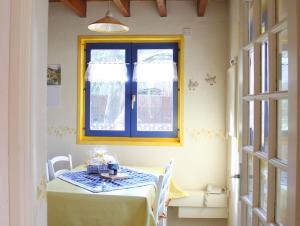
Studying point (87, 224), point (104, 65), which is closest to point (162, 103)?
point (104, 65)

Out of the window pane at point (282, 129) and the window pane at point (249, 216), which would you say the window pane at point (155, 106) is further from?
the window pane at point (282, 129)

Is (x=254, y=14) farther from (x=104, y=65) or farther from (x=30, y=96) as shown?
(x=104, y=65)

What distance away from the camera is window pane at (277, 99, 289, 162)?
118cm

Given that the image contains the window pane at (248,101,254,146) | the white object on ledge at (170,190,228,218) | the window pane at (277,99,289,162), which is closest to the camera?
the window pane at (277,99,289,162)

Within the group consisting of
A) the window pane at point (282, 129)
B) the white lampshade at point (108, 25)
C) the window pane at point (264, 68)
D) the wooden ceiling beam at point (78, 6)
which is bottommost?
the window pane at point (282, 129)

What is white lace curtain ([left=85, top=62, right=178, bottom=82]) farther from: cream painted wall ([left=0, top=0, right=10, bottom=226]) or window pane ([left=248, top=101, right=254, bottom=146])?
cream painted wall ([left=0, top=0, right=10, bottom=226])

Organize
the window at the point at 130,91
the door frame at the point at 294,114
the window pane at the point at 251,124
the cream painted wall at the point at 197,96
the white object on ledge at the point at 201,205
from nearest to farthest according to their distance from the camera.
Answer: the door frame at the point at 294,114, the window pane at the point at 251,124, the white object on ledge at the point at 201,205, the cream painted wall at the point at 197,96, the window at the point at 130,91

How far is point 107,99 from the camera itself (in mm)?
3889

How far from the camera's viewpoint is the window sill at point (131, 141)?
376cm

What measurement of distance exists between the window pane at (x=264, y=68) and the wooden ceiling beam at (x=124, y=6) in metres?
2.11

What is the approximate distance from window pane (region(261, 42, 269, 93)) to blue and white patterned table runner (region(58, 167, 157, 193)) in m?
1.44

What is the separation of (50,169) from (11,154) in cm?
226

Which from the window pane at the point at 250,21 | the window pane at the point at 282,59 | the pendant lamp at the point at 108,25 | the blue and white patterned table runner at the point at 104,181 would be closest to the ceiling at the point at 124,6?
the pendant lamp at the point at 108,25

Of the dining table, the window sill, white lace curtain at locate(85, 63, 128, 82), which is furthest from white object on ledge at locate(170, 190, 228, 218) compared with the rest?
white lace curtain at locate(85, 63, 128, 82)
